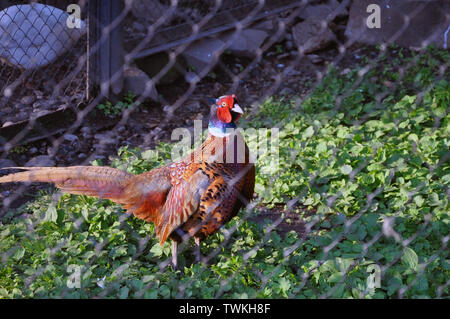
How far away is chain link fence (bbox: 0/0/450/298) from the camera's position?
2260 mm

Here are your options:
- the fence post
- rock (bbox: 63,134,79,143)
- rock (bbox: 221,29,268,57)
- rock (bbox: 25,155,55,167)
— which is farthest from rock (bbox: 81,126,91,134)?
rock (bbox: 221,29,268,57)

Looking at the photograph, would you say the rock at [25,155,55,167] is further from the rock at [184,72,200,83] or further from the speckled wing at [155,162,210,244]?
the rock at [184,72,200,83]

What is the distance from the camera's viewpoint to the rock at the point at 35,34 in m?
3.51

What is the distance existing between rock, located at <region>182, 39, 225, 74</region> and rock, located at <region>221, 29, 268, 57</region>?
6.0 inches

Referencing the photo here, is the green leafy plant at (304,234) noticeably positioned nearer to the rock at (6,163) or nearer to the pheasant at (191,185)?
the pheasant at (191,185)

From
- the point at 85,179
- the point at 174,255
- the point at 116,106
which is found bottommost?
the point at 174,255

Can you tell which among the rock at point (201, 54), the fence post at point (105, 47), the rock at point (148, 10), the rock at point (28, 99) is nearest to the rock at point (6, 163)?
the rock at point (28, 99)

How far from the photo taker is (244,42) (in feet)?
15.4

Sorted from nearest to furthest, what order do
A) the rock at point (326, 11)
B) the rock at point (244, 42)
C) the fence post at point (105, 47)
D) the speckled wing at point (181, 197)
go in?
the speckled wing at point (181, 197) < the fence post at point (105, 47) < the rock at point (244, 42) < the rock at point (326, 11)

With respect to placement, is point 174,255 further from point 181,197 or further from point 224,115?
point 224,115

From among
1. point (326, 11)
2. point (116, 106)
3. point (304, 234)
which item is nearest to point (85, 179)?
point (304, 234)

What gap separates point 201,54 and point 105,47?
113 centimetres

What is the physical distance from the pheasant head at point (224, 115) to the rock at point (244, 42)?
Answer: 2.39 metres

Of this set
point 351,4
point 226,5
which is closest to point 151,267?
point 226,5
